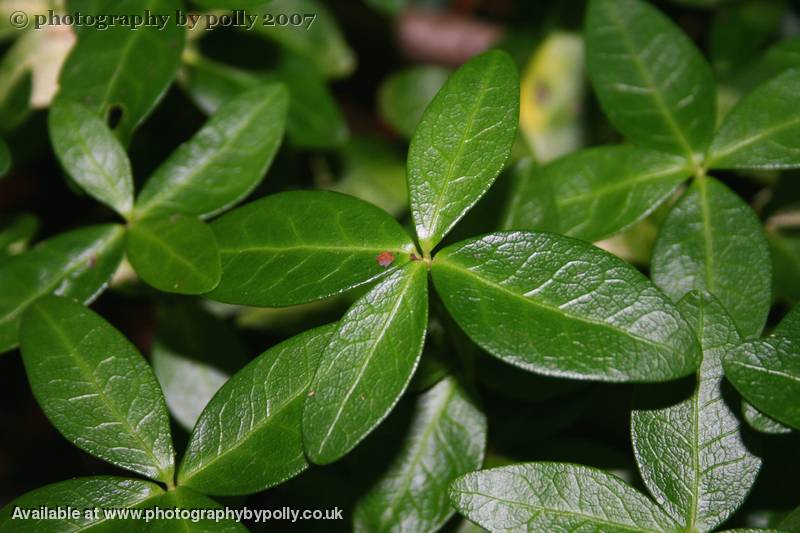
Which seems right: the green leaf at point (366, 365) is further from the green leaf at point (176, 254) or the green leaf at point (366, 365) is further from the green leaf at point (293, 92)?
the green leaf at point (293, 92)

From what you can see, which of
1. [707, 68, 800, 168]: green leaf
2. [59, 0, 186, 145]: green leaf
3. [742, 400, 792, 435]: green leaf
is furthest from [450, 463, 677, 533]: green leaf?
[59, 0, 186, 145]: green leaf

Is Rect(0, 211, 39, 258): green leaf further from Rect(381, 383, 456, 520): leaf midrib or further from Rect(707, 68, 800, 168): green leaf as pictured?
Rect(707, 68, 800, 168): green leaf

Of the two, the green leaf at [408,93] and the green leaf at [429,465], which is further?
the green leaf at [408,93]

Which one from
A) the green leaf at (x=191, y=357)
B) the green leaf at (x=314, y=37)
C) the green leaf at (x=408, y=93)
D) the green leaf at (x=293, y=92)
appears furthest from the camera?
the green leaf at (x=408, y=93)

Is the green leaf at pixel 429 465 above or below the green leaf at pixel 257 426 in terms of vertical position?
below

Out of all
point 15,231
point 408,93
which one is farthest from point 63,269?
point 408,93

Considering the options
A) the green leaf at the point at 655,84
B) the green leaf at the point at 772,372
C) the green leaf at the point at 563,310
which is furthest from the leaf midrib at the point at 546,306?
the green leaf at the point at 655,84

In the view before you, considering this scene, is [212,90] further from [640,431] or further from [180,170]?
[640,431]

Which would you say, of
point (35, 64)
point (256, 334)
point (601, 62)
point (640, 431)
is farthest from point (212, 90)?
point (640, 431)

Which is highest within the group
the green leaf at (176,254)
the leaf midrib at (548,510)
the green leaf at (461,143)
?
the green leaf at (461,143)
